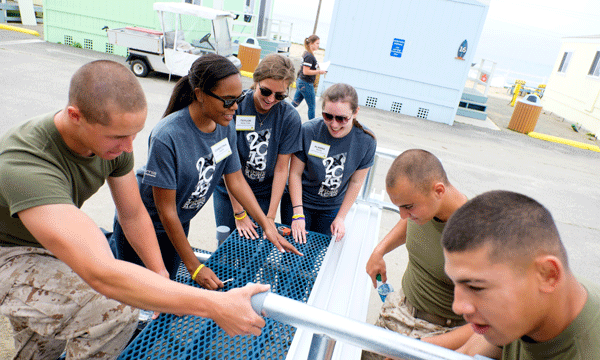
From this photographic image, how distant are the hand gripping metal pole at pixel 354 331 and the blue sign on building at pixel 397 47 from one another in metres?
10.7

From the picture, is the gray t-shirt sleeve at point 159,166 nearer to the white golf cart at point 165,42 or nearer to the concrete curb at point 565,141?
the white golf cart at point 165,42

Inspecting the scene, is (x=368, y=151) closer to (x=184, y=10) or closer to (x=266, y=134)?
(x=266, y=134)

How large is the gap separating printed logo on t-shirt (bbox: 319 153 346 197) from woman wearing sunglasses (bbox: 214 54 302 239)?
23cm

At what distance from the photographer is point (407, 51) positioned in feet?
33.8

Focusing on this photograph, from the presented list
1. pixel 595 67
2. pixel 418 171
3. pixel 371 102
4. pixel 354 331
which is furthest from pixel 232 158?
pixel 595 67

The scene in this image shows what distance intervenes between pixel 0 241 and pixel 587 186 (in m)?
8.80

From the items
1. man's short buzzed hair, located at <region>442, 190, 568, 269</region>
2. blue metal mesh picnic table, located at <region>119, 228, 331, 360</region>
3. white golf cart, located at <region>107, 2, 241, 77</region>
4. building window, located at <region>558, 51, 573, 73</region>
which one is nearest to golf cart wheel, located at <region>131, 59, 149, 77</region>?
white golf cart, located at <region>107, 2, 241, 77</region>

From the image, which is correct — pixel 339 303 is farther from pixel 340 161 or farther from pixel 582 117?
pixel 582 117

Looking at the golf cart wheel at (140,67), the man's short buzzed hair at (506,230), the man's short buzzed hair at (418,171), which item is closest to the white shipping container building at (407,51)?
the golf cart wheel at (140,67)

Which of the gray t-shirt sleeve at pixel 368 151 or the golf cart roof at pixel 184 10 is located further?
the golf cart roof at pixel 184 10

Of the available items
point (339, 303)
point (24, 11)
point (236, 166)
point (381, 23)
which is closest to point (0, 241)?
point (236, 166)

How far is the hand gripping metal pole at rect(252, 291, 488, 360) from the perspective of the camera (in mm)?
764

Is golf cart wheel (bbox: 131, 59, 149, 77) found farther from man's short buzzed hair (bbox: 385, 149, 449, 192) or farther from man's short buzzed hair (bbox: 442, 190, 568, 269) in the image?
man's short buzzed hair (bbox: 442, 190, 568, 269)

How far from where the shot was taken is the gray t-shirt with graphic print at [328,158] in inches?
91.5
